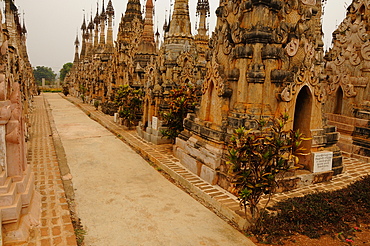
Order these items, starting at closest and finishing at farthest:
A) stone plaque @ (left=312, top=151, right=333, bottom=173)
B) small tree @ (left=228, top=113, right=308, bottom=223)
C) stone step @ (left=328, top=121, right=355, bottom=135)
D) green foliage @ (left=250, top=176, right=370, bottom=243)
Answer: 1. small tree @ (left=228, top=113, right=308, bottom=223)
2. green foliage @ (left=250, top=176, right=370, bottom=243)
3. stone plaque @ (left=312, top=151, right=333, bottom=173)
4. stone step @ (left=328, top=121, right=355, bottom=135)

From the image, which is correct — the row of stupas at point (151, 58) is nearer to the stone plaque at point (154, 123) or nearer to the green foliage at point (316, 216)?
the stone plaque at point (154, 123)

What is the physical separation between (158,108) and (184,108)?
1946mm

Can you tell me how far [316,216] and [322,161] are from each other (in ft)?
8.25

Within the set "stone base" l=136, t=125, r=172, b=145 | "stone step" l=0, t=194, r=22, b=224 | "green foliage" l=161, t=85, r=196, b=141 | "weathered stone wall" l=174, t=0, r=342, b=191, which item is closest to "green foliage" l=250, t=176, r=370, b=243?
"weathered stone wall" l=174, t=0, r=342, b=191

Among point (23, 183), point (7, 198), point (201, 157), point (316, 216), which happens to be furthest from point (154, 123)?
point (316, 216)

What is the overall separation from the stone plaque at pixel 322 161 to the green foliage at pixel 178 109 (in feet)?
14.6

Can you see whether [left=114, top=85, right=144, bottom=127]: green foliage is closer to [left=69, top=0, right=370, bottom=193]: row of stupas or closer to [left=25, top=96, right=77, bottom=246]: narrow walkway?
[left=25, top=96, right=77, bottom=246]: narrow walkway

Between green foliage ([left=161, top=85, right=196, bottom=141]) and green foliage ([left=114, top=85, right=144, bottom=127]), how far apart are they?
4.02 m

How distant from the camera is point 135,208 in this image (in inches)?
224

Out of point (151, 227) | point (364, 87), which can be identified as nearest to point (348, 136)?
point (364, 87)

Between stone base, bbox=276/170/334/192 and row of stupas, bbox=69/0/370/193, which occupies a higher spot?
row of stupas, bbox=69/0/370/193

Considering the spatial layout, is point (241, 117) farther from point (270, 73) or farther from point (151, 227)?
point (151, 227)

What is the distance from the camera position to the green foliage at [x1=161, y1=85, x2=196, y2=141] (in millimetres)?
10109

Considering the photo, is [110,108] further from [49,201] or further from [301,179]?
[301,179]
